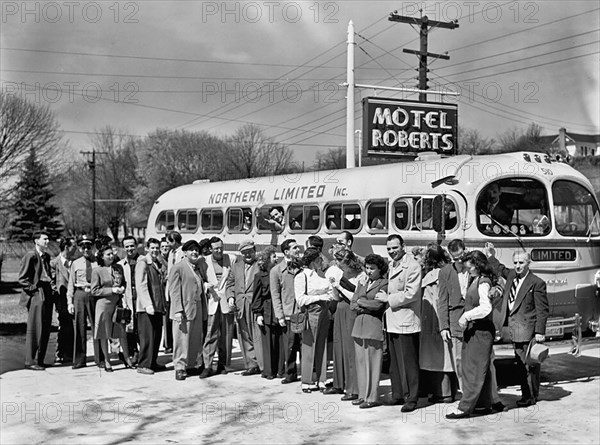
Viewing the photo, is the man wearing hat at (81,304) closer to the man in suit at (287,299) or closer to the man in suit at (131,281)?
the man in suit at (131,281)

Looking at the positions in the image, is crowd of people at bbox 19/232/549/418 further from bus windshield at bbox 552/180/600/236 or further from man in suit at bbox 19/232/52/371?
bus windshield at bbox 552/180/600/236

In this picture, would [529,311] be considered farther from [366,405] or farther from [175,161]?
[175,161]

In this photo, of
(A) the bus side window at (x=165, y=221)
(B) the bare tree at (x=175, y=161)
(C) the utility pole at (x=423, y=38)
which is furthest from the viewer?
(B) the bare tree at (x=175, y=161)

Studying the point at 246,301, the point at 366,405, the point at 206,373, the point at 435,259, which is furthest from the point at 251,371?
the point at 435,259

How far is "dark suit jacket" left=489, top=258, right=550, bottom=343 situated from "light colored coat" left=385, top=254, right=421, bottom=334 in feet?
3.72

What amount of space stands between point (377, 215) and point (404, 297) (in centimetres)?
524

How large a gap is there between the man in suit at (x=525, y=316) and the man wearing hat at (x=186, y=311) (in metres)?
4.14

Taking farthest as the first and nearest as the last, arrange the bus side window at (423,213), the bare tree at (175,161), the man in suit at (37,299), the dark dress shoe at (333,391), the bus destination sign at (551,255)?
the bare tree at (175,161), the bus side window at (423,213), the man in suit at (37,299), the bus destination sign at (551,255), the dark dress shoe at (333,391)

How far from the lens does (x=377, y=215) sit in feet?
43.7

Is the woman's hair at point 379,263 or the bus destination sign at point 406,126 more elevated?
the bus destination sign at point 406,126

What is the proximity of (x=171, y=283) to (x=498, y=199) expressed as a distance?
5.15 meters

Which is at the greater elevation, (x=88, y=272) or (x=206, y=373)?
(x=88, y=272)

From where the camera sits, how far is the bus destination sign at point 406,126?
2261 centimetres

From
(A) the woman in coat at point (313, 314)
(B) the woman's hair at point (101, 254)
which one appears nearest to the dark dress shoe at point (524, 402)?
(A) the woman in coat at point (313, 314)
